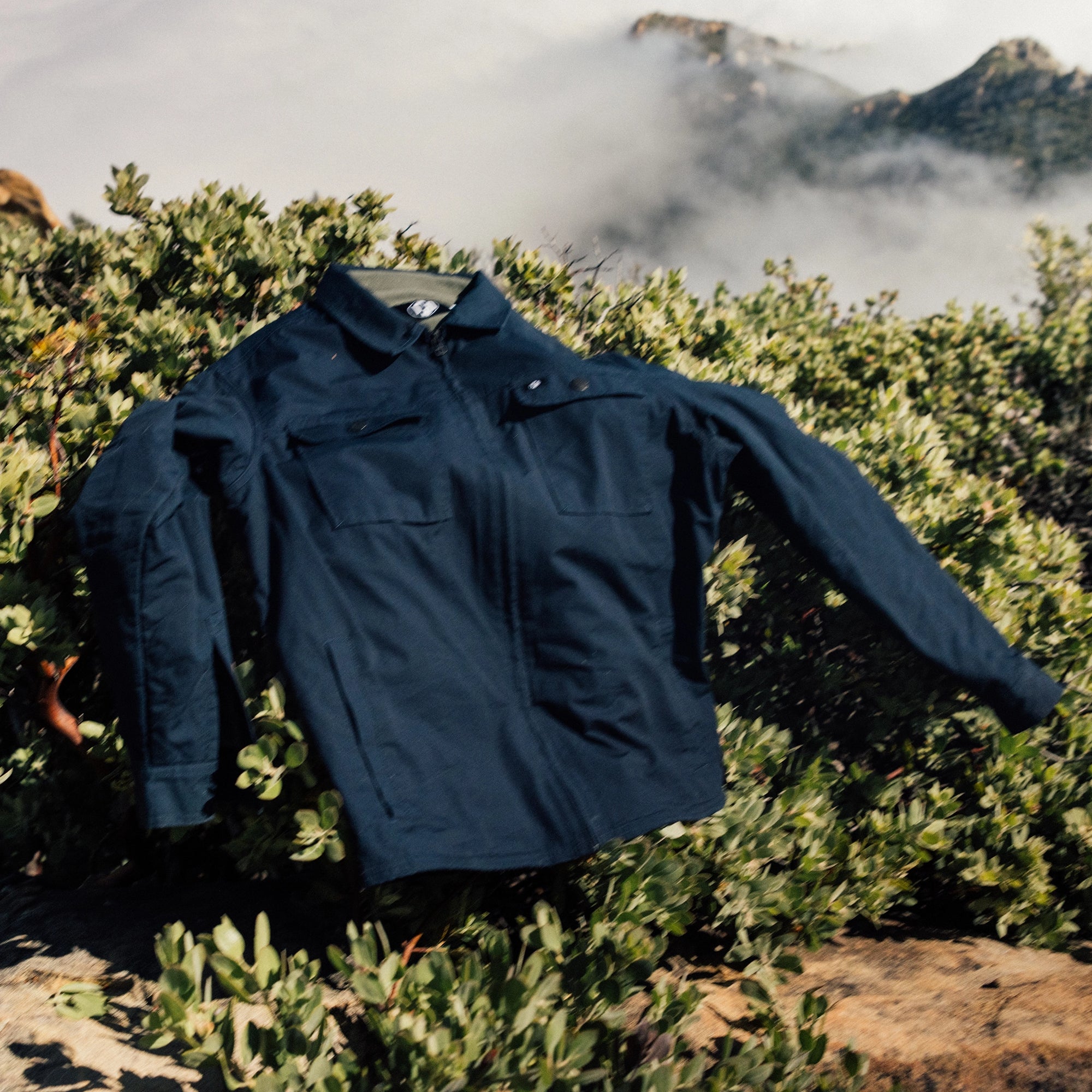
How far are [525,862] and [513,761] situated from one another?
0.22 metres

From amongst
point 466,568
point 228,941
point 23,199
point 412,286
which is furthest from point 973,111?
point 228,941

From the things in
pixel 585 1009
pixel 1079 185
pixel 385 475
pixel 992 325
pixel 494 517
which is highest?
pixel 1079 185

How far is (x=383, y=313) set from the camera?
2449mm

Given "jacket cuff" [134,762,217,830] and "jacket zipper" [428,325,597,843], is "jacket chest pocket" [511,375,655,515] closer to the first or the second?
"jacket zipper" [428,325,597,843]

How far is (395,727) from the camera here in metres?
2.13

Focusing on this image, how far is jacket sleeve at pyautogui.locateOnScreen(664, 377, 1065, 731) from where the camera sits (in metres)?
2.38

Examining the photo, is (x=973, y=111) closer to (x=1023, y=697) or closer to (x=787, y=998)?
(x=1023, y=697)

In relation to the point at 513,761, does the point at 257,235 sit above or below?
above

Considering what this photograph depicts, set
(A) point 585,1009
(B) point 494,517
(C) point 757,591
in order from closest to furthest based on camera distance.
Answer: (A) point 585,1009
(B) point 494,517
(C) point 757,591

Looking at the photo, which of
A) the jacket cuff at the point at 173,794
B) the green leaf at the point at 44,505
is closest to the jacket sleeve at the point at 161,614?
the jacket cuff at the point at 173,794

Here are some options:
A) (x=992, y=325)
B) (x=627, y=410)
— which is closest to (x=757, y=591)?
(x=627, y=410)

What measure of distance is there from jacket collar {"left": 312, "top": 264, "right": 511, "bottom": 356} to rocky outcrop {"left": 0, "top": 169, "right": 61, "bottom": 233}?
10297 millimetres

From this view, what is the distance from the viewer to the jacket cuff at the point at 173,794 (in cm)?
209

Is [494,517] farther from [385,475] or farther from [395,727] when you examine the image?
[395,727]
